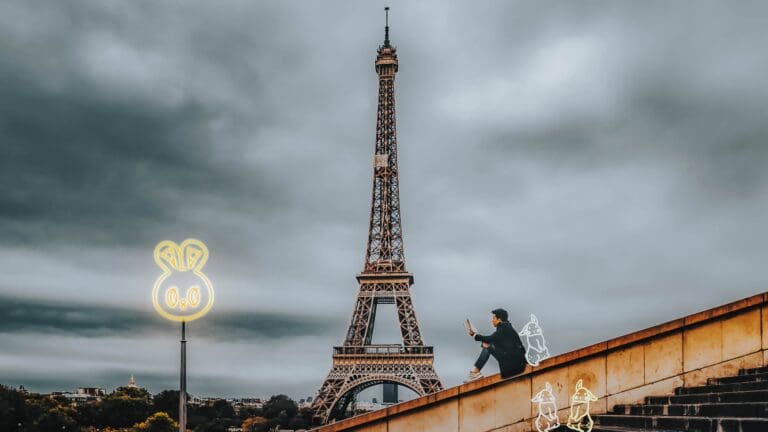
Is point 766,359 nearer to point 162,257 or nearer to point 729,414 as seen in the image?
point 729,414

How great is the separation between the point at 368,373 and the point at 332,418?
5077 mm

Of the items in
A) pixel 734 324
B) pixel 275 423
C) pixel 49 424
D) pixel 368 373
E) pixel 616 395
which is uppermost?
pixel 734 324

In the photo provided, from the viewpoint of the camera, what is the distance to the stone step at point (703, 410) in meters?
7.73

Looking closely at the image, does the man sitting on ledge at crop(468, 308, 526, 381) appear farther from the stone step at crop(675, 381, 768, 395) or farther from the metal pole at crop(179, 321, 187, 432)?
the metal pole at crop(179, 321, 187, 432)

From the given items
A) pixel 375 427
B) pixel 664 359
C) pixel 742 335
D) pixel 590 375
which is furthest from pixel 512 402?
pixel 742 335

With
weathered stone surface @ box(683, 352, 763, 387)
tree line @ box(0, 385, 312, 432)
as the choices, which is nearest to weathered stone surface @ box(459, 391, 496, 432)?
weathered stone surface @ box(683, 352, 763, 387)

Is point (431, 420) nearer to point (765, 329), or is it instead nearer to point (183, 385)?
point (183, 385)

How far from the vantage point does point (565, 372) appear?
426 inches

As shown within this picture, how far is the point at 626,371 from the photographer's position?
1069cm

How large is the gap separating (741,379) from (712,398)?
3.33 ft

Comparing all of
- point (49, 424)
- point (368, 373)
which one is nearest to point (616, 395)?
point (368, 373)

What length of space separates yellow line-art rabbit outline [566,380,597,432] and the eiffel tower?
38.8 meters

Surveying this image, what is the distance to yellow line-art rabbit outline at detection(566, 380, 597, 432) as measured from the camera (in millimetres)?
10047

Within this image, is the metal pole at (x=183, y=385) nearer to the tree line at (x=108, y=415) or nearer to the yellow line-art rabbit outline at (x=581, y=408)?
the yellow line-art rabbit outline at (x=581, y=408)
